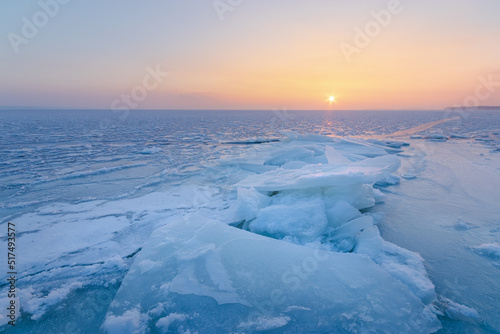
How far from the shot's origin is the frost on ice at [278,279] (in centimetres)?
192

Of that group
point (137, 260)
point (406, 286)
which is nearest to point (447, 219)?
point (406, 286)

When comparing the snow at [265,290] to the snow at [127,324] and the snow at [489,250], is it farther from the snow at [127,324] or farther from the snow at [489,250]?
the snow at [489,250]

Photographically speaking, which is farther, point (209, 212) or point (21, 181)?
point (21, 181)

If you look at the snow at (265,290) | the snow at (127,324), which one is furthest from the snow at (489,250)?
the snow at (127,324)

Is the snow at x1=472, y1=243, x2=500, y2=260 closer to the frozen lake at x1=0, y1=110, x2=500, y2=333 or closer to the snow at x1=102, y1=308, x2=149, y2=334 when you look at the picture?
the frozen lake at x1=0, y1=110, x2=500, y2=333

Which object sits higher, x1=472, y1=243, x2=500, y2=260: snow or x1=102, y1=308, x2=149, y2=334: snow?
x1=472, y1=243, x2=500, y2=260: snow

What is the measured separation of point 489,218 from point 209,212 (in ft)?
13.9

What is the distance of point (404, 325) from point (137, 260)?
2.47 metres

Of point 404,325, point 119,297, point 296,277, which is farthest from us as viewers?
point 296,277

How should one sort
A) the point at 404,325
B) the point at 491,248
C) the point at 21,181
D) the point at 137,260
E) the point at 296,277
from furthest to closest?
1. the point at 21,181
2. the point at 491,248
3. the point at 137,260
4. the point at 296,277
5. the point at 404,325

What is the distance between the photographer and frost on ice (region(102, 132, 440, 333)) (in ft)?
6.31

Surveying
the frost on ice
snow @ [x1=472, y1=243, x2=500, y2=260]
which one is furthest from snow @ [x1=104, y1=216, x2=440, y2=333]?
snow @ [x1=472, y1=243, x2=500, y2=260]

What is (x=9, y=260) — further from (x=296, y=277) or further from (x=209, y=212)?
(x=296, y=277)

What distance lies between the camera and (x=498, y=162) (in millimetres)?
7355
